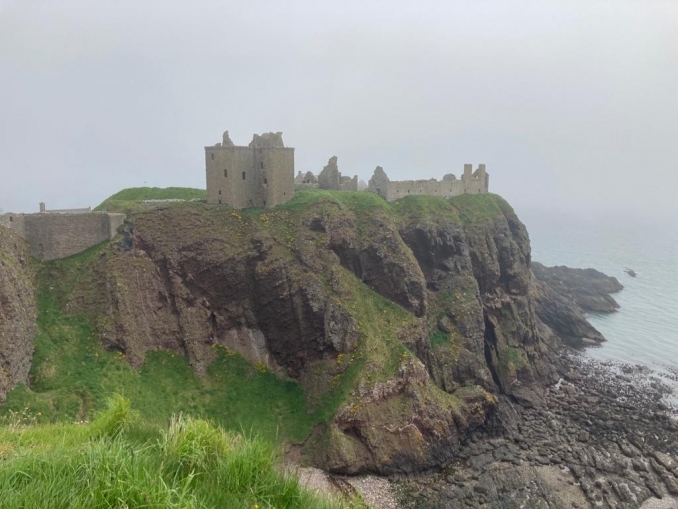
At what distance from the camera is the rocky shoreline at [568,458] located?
121 ft

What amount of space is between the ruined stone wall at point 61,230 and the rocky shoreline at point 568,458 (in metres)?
34.3

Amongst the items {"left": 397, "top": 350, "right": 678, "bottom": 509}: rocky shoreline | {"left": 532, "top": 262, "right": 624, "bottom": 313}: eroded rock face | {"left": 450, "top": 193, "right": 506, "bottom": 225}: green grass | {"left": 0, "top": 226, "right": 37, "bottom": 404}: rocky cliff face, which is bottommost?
{"left": 397, "top": 350, "right": 678, "bottom": 509}: rocky shoreline

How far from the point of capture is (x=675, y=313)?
98.9 meters

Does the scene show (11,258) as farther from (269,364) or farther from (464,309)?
(464,309)

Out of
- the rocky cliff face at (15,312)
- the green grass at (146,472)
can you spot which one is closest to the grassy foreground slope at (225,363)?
the rocky cliff face at (15,312)

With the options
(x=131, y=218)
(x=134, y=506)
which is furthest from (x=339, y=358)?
(x=134, y=506)

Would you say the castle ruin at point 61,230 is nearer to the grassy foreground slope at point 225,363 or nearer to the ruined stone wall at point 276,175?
the grassy foreground slope at point 225,363

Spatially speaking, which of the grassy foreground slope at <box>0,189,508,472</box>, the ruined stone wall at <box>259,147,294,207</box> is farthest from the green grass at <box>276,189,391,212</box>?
the ruined stone wall at <box>259,147,294,207</box>

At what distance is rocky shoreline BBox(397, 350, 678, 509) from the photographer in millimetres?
37000

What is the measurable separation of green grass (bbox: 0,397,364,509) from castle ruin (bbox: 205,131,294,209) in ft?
134

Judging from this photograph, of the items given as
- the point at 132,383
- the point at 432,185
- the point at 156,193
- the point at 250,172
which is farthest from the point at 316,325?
the point at 432,185

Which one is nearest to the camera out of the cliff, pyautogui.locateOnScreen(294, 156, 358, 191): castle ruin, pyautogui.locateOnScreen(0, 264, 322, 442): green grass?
pyautogui.locateOnScreen(0, 264, 322, 442): green grass

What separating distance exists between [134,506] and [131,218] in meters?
43.5

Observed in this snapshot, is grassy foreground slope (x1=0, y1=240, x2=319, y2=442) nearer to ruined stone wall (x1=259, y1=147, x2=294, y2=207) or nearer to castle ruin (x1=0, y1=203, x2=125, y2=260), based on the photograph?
castle ruin (x1=0, y1=203, x2=125, y2=260)
